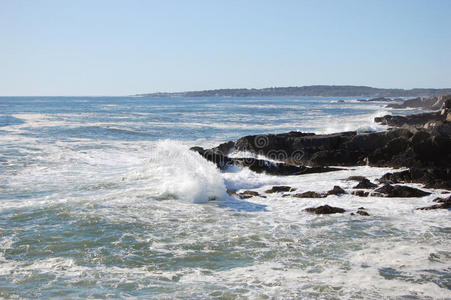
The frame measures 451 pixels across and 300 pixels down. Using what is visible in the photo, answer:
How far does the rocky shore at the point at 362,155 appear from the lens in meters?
12.6

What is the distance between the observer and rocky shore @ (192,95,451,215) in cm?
1256

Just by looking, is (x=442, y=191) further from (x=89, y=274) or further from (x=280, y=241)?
(x=89, y=274)

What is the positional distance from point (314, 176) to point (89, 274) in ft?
29.6

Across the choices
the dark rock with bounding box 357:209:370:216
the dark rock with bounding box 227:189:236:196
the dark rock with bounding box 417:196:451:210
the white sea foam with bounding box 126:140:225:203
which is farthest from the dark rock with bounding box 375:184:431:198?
the white sea foam with bounding box 126:140:225:203

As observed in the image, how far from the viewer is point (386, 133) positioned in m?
17.1

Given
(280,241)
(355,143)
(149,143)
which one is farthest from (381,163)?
(149,143)

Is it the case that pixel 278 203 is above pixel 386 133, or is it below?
below

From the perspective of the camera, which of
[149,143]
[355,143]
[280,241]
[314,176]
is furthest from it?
[149,143]

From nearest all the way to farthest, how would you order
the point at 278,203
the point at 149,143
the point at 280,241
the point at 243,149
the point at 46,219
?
the point at 280,241 < the point at 46,219 < the point at 278,203 < the point at 243,149 < the point at 149,143

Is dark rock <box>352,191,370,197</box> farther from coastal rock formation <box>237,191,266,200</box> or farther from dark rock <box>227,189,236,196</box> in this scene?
dark rock <box>227,189,236,196</box>

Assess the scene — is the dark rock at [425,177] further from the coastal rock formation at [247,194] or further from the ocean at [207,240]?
the coastal rock formation at [247,194]

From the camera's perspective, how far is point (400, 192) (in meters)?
11.6

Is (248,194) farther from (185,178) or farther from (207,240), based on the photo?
(207,240)

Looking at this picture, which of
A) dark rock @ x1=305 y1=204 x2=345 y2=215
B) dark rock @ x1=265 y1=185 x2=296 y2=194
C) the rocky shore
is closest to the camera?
dark rock @ x1=305 y1=204 x2=345 y2=215
